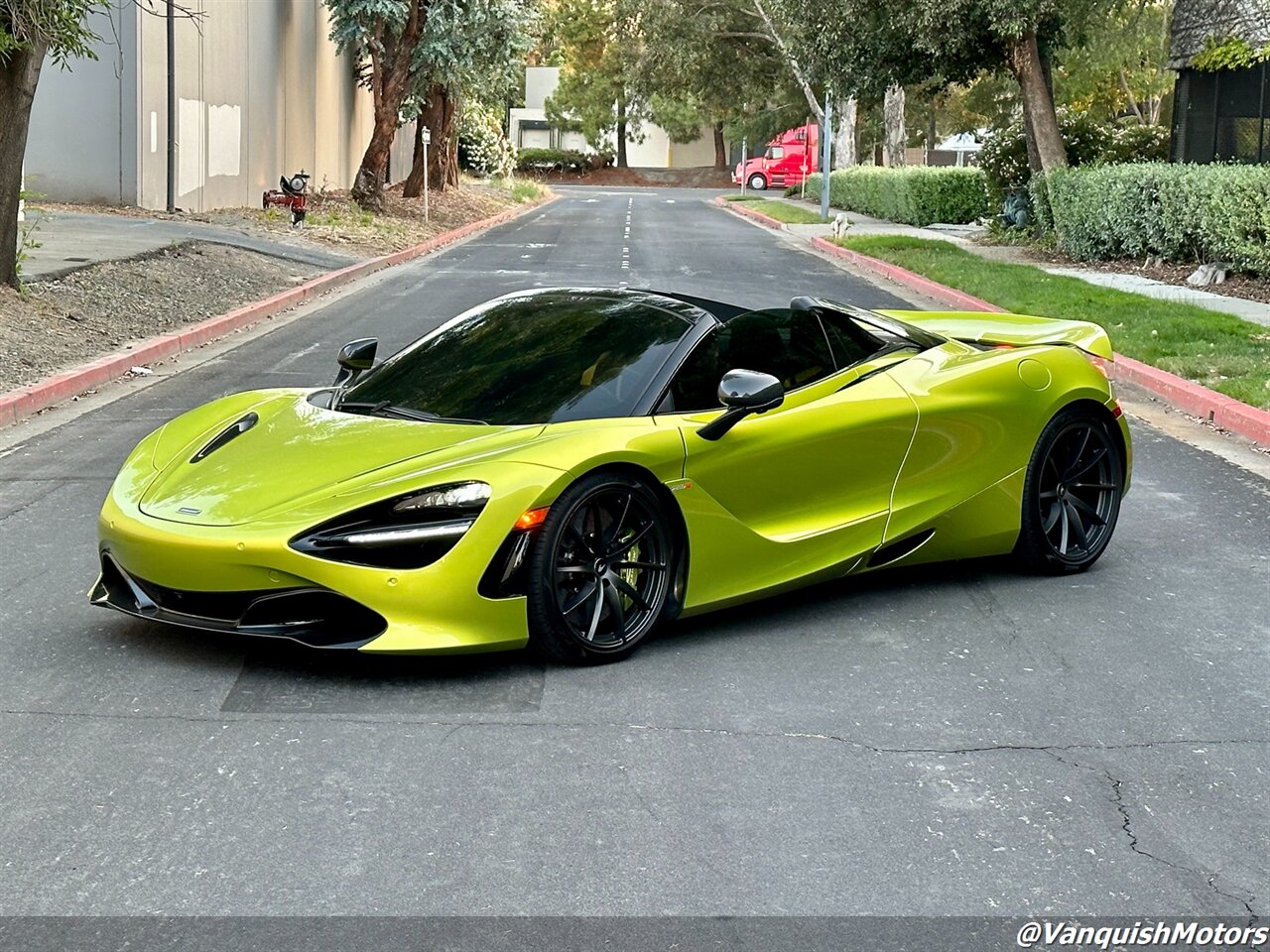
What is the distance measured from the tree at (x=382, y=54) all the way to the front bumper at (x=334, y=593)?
100 ft

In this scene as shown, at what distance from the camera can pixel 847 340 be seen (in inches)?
263

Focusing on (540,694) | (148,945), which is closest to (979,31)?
(540,694)

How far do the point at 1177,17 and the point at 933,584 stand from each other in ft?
83.2

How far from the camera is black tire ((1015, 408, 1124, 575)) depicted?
694cm

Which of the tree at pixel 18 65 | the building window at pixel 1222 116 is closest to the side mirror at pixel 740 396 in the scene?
the tree at pixel 18 65

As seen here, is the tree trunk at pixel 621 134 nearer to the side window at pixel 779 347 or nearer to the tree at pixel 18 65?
the tree at pixel 18 65

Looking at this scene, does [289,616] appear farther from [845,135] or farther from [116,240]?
[845,135]

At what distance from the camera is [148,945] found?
3.57 metres

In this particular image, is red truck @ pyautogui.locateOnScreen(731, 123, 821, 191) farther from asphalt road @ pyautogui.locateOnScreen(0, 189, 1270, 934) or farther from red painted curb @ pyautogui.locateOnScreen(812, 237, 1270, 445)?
asphalt road @ pyautogui.locateOnScreen(0, 189, 1270, 934)

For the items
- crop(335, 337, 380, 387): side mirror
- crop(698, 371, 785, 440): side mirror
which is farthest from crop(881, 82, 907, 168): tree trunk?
crop(698, 371, 785, 440): side mirror

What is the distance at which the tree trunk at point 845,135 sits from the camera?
5875 cm

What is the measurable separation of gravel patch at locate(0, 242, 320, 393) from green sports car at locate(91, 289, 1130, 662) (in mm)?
6636

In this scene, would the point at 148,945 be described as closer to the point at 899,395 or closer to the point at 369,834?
the point at 369,834

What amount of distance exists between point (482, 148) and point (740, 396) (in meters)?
55.3
